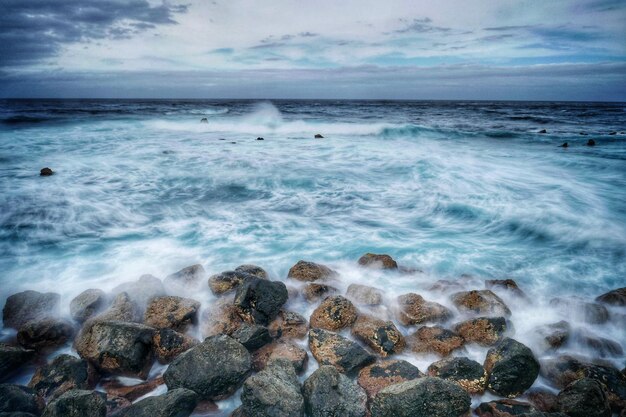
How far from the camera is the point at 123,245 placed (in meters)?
6.88

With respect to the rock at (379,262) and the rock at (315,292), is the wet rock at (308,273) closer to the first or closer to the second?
the rock at (315,292)

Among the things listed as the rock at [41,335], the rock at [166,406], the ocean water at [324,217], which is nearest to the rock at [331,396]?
the rock at [166,406]

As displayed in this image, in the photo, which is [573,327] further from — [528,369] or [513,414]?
[513,414]

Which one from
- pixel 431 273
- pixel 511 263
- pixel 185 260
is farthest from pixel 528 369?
pixel 185 260

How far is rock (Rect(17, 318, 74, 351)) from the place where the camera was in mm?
3941

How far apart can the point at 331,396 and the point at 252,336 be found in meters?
1.13

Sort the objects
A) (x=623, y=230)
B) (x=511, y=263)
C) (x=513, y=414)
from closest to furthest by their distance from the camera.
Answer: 1. (x=513, y=414)
2. (x=511, y=263)
3. (x=623, y=230)

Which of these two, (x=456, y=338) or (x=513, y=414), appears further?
(x=456, y=338)

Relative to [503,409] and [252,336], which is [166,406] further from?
[503,409]

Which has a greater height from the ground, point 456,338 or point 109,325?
point 109,325

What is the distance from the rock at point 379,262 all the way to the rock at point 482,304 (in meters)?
1.22

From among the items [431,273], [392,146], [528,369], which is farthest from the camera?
[392,146]

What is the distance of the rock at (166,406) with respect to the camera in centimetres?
287

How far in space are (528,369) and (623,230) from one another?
245 inches
